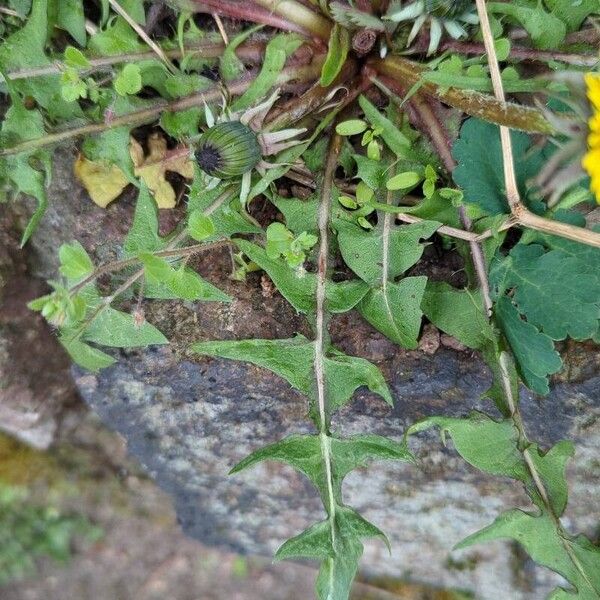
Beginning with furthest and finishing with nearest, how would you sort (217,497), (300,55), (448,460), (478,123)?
(217,497)
(448,460)
(300,55)
(478,123)

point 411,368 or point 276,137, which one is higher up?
point 276,137

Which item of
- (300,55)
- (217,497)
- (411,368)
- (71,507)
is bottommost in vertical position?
(71,507)

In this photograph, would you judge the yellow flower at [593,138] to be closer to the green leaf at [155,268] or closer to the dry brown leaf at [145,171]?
the green leaf at [155,268]

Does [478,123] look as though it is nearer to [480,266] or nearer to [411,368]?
[480,266]

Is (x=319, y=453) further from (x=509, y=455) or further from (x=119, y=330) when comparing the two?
(x=119, y=330)

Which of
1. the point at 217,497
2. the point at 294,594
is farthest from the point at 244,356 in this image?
the point at 294,594

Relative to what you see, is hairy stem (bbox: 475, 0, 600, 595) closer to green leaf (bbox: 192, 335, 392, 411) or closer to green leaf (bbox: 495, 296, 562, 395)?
green leaf (bbox: 495, 296, 562, 395)

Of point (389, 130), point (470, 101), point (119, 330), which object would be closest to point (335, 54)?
point (389, 130)
